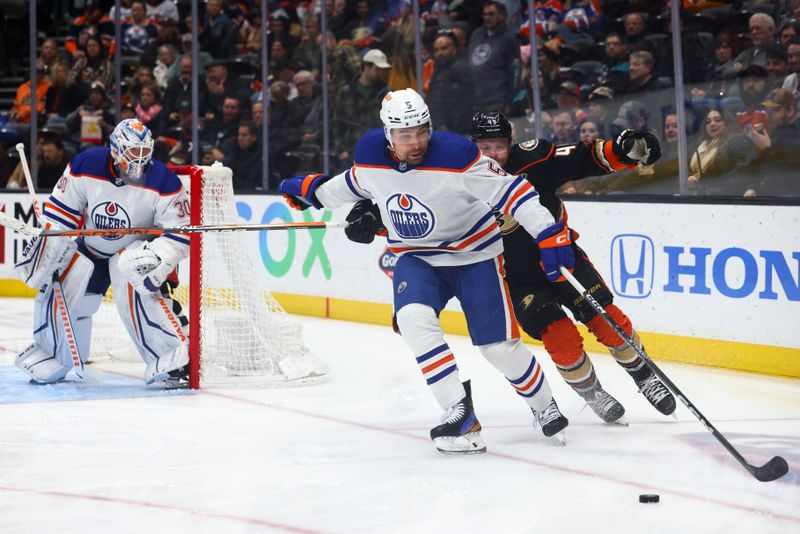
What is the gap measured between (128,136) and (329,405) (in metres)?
1.27

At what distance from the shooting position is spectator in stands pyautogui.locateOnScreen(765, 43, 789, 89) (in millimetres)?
5184

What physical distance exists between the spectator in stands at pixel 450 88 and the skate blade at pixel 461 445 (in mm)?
3161

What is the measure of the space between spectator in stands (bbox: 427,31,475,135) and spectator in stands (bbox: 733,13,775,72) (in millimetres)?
1532

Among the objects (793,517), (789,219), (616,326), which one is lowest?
(793,517)

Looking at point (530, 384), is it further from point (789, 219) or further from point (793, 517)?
point (789, 219)

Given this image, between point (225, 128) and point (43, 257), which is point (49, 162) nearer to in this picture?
point (225, 128)

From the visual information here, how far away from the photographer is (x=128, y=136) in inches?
172

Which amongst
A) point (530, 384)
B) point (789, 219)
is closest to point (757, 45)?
point (789, 219)

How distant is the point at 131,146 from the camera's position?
437 centimetres

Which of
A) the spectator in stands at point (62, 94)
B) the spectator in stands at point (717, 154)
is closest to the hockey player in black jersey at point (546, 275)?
the spectator in stands at point (717, 154)

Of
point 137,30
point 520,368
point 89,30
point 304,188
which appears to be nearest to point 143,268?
point 304,188

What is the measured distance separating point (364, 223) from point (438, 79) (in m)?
3.00

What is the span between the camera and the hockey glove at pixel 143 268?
4.36m

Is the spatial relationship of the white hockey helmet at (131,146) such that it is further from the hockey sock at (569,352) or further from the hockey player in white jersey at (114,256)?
the hockey sock at (569,352)
